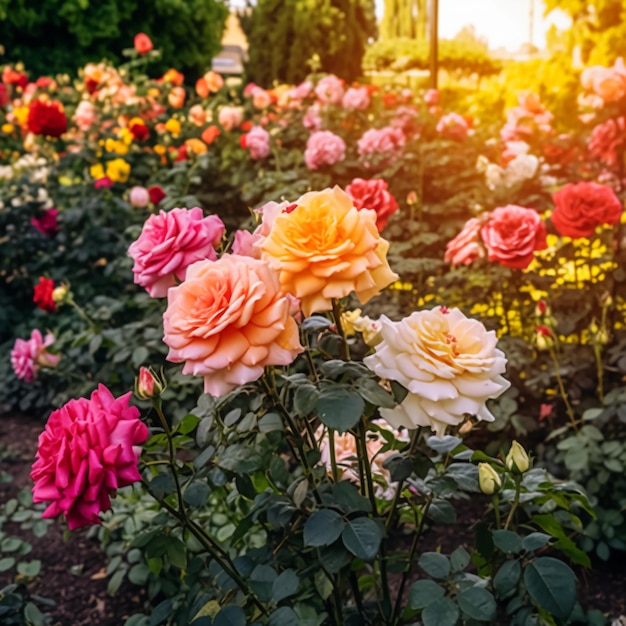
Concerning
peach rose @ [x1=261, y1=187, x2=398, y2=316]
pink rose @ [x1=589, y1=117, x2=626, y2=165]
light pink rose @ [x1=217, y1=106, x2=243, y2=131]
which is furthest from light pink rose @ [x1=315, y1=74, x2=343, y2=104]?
peach rose @ [x1=261, y1=187, x2=398, y2=316]

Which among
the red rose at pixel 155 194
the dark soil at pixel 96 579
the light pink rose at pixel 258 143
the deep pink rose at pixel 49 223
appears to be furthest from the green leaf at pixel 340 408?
the light pink rose at pixel 258 143

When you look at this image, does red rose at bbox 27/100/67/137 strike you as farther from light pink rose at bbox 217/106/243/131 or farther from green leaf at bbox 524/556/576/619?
green leaf at bbox 524/556/576/619

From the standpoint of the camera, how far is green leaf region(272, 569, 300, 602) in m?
0.92

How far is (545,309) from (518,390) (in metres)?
0.42

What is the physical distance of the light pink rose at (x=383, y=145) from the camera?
292cm

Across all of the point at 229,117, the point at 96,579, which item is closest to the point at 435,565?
the point at 96,579

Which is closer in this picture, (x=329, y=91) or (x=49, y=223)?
(x=49, y=223)

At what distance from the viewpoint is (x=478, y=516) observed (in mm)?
2096

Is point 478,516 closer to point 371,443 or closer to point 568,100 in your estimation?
point 371,443

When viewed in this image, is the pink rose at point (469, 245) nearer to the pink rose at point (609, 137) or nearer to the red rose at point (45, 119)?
the pink rose at point (609, 137)

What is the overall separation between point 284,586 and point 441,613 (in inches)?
7.6

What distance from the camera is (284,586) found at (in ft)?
3.05

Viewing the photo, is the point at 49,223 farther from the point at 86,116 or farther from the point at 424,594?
the point at 424,594

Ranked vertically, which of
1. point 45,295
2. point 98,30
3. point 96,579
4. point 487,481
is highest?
point 98,30
